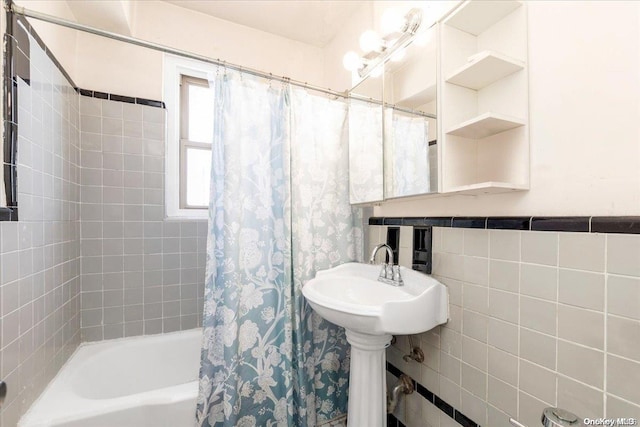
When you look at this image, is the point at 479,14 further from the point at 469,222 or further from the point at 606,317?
the point at 606,317

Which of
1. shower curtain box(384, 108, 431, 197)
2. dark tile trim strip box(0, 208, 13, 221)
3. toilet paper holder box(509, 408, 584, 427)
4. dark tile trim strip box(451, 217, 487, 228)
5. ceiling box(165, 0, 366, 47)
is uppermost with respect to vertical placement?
ceiling box(165, 0, 366, 47)

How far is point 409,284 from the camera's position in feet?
4.16

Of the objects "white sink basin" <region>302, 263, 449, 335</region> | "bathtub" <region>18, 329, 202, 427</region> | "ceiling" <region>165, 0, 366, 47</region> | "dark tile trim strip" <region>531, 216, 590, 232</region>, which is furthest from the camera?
"ceiling" <region>165, 0, 366, 47</region>

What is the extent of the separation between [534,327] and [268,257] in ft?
3.48

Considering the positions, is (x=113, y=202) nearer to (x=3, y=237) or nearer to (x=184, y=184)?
(x=184, y=184)

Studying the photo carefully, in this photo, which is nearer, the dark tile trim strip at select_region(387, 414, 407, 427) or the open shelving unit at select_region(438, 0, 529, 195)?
the open shelving unit at select_region(438, 0, 529, 195)

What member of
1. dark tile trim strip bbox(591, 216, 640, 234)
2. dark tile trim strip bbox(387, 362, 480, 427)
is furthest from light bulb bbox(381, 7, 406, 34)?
dark tile trim strip bbox(387, 362, 480, 427)

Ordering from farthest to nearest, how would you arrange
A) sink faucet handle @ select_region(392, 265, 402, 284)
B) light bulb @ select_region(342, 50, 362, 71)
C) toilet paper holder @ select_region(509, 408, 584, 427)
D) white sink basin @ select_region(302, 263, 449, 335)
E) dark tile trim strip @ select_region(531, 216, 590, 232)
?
1. light bulb @ select_region(342, 50, 362, 71)
2. sink faucet handle @ select_region(392, 265, 402, 284)
3. white sink basin @ select_region(302, 263, 449, 335)
4. dark tile trim strip @ select_region(531, 216, 590, 232)
5. toilet paper holder @ select_region(509, 408, 584, 427)

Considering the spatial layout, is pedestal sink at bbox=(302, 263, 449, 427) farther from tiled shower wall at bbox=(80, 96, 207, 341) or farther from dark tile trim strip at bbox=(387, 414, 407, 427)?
tiled shower wall at bbox=(80, 96, 207, 341)

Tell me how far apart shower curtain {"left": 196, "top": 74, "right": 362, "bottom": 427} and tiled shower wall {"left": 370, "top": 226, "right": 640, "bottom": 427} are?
59 cm

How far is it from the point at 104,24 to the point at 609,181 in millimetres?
2452

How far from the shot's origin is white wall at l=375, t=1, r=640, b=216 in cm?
69

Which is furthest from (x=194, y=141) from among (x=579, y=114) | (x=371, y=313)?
(x=579, y=114)

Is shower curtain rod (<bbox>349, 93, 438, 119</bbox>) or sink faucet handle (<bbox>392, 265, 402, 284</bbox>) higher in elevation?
shower curtain rod (<bbox>349, 93, 438, 119</bbox>)
